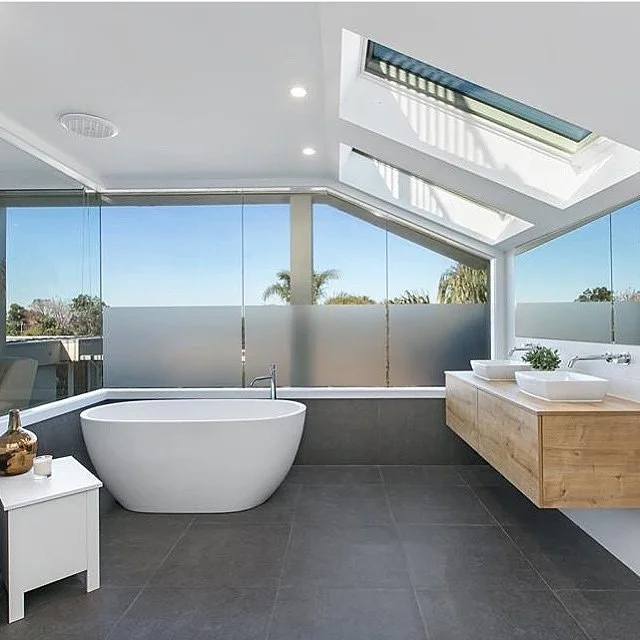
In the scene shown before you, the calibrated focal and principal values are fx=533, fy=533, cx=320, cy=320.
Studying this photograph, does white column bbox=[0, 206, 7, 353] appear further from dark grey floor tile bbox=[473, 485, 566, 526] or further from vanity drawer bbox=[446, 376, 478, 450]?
dark grey floor tile bbox=[473, 485, 566, 526]

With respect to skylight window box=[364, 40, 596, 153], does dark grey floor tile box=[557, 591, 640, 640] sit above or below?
below

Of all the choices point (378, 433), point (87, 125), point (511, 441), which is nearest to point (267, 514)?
point (378, 433)

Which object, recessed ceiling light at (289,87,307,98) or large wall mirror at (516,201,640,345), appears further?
recessed ceiling light at (289,87,307,98)

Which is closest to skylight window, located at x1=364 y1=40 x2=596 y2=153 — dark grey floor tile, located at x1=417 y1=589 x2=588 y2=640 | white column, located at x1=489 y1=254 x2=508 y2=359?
white column, located at x1=489 y1=254 x2=508 y2=359

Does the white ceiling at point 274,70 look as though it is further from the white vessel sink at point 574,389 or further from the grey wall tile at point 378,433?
the grey wall tile at point 378,433

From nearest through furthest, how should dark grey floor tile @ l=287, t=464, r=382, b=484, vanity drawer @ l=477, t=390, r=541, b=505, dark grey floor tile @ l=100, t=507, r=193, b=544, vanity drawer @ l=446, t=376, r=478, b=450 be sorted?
vanity drawer @ l=477, t=390, r=541, b=505 < dark grey floor tile @ l=100, t=507, r=193, b=544 < vanity drawer @ l=446, t=376, r=478, b=450 < dark grey floor tile @ l=287, t=464, r=382, b=484

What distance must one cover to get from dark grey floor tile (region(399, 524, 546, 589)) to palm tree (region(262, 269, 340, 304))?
2070mm

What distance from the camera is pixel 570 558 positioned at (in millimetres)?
2709

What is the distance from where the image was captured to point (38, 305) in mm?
3568

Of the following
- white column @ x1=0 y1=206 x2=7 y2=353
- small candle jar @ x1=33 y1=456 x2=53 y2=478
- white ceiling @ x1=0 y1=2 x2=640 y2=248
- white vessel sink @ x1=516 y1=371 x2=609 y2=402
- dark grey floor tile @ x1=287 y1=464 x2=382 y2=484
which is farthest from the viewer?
dark grey floor tile @ x1=287 y1=464 x2=382 y2=484

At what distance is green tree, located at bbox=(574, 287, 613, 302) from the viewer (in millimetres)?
2813

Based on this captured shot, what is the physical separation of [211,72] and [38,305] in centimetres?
201

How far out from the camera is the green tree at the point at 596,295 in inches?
111

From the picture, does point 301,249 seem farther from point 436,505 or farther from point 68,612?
point 68,612
